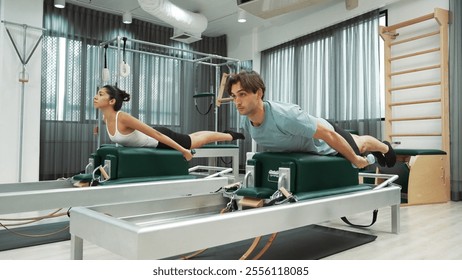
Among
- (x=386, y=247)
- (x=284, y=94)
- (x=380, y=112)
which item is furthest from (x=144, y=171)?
(x=284, y=94)

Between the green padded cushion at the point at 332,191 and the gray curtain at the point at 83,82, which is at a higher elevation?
the gray curtain at the point at 83,82

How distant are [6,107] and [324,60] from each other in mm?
3783

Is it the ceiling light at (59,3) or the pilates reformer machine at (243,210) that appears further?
the ceiling light at (59,3)

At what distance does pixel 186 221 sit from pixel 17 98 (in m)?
3.77

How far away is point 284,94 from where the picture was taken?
5.48 metres

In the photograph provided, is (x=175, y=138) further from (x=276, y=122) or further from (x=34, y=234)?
(x=276, y=122)

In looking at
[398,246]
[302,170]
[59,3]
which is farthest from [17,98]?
[398,246]

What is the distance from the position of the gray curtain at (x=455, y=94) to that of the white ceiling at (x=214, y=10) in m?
1.45

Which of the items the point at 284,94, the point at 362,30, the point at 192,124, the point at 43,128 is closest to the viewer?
the point at 362,30

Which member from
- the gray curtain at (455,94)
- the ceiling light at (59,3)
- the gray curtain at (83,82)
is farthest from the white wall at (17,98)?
the gray curtain at (455,94)

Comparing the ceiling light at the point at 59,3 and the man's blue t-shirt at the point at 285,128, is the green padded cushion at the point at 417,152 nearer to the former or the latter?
the man's blue t-shirt at the point at 285,128

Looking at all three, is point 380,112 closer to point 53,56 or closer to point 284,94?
point 284,94

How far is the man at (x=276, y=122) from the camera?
60.7 inches

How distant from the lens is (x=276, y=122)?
1604 millimetres
